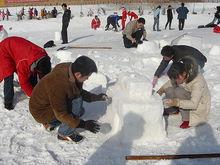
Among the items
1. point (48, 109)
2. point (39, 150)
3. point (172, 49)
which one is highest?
point (172, 49)

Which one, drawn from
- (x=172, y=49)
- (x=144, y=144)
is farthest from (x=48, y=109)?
(x=172, y=49)

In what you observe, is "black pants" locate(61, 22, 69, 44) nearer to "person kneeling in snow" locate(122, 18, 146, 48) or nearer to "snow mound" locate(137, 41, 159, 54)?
"person kneeling in snow" locate(122, 18, 146, 48)

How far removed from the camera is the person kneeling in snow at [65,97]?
4348mm

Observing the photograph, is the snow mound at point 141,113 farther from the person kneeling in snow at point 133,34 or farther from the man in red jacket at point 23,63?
the person kneeling in snow at point 133,34

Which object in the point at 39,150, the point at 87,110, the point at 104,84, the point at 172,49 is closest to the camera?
the point at 39,150

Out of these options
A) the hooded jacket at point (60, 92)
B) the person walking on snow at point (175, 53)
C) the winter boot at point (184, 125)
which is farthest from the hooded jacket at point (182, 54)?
the hooded jacket at point (60, 92)

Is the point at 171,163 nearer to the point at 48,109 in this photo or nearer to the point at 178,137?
the point at 178,137

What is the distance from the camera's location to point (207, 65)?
29.2 ft

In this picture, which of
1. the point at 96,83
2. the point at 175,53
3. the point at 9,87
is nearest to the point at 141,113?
the point at 175,53

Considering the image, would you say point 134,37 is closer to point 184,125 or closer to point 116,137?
point 184,125

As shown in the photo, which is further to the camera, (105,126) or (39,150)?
(105,126)

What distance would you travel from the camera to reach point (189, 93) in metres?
5.28

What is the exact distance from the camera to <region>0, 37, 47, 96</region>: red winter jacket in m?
5.50

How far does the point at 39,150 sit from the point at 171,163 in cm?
150
